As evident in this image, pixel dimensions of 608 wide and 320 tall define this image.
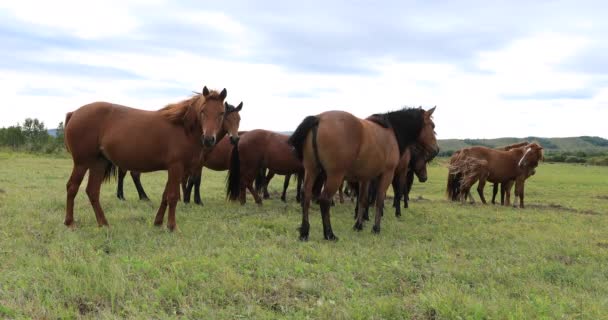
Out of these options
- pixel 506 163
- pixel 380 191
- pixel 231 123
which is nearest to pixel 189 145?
pixel 231 123

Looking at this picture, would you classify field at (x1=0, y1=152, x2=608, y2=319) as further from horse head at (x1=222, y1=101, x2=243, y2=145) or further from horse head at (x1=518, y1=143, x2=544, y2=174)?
horse head at (x1=518, y1=143, x2=544, y2=174)

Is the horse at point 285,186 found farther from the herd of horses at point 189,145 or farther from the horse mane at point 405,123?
the herd of horses at point 189,145

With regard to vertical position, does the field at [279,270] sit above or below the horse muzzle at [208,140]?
below

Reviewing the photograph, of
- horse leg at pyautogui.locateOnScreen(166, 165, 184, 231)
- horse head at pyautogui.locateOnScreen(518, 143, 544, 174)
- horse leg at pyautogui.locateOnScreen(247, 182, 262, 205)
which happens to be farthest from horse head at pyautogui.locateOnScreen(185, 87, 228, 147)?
horse head at pyautogui.locateOnScreen(518, 143, 544, 174)

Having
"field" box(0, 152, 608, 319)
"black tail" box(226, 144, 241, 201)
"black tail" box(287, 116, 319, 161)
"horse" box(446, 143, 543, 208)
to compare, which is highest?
"black tail" box(287, 116, 319, 161)

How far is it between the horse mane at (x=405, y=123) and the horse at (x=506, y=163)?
7198mm

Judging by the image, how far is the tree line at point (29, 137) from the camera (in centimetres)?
5254

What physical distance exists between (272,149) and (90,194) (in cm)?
473

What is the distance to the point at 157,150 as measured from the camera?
6609mm

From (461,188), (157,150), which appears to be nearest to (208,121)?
(157,150)

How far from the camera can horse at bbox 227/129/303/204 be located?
10406mm

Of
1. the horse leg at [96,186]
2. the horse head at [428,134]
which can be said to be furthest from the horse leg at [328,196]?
the horse leg at [96,186]

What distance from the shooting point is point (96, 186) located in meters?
6.91

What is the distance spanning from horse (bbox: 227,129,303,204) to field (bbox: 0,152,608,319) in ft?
6.69
